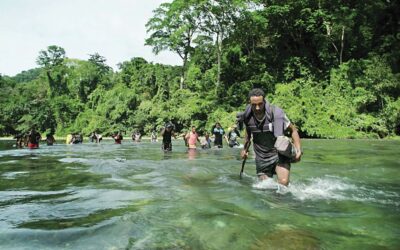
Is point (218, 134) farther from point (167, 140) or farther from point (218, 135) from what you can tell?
point (167, 140)

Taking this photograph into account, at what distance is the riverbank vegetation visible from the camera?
33188 mm

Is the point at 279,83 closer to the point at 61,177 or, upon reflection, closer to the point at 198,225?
the point at 61,177

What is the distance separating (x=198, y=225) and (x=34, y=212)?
2.42 meters

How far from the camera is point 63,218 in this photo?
5070mm

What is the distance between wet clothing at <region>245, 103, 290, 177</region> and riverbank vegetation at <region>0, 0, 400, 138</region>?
26.8m

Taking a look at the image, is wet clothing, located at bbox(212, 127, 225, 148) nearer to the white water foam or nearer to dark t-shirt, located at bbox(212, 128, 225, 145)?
dark t-shirt, located at bbox(212, 128, 225, 145)

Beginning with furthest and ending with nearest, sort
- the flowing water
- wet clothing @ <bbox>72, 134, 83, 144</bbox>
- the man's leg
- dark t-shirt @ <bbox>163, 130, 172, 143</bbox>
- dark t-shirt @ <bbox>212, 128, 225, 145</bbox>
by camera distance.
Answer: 1. wet clothing @ <bbox>72, 134, 83, 144</bbox>
2. dark t-shirt @ <bbox>212, 128, 225, 145</bbox>
3. dark t-shirt @ <bbox>163, 130, 172, 143</bbox>
4. the man's leg
5. the flowing water

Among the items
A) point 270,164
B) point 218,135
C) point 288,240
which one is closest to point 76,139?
point 218,135

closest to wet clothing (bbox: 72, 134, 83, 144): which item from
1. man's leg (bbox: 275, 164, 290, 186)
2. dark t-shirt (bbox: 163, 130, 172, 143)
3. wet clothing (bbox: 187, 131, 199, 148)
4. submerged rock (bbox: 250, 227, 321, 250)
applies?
dark t-shirt (bbox: 163, 130, 172, 143)

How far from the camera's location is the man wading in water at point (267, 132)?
6.29 meters

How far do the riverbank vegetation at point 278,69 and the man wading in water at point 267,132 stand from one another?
1054 inches

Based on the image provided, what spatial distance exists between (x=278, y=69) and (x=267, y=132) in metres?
36.5

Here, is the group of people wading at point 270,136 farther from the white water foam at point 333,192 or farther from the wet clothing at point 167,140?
the wet clothing at point 167,140

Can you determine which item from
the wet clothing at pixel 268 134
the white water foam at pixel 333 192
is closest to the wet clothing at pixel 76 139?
the white water foam at pixel 333 192
